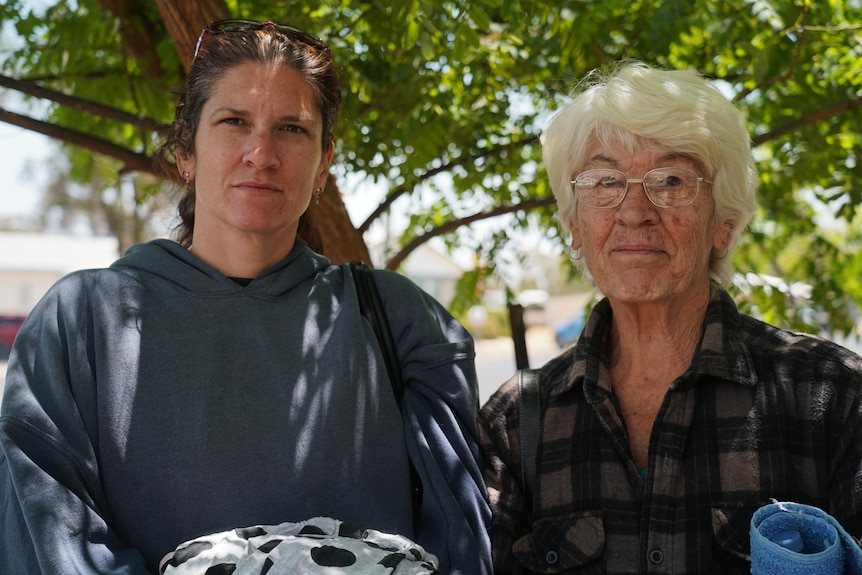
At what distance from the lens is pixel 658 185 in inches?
93.4

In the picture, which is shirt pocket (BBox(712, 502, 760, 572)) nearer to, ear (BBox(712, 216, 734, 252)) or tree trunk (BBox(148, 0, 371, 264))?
ear (BBox(712, 216, 734, 252))

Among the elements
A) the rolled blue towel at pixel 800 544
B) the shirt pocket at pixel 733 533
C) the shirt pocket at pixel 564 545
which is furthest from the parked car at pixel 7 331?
the rolled blue towel at pixel 800 544

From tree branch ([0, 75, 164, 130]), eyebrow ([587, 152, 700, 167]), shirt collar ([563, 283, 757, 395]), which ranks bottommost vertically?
shirt collar ([563, 283, 757, 395])

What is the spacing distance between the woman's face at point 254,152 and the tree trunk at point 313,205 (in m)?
0.55

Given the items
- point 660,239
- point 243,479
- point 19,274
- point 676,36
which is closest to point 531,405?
point 660,239

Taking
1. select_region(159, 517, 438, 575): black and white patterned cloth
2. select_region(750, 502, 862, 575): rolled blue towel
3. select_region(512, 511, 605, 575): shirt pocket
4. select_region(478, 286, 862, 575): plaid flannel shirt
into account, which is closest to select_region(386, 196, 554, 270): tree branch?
select_region(478, 286, 862, 575): plaid flannel shirt

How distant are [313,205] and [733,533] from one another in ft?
5.87

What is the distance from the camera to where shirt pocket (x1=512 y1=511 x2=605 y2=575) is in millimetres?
2299

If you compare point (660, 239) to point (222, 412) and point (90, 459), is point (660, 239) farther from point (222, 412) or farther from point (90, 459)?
point (90, 459)

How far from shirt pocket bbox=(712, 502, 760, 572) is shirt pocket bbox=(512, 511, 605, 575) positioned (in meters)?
0.28

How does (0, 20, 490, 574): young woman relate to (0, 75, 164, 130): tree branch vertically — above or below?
below

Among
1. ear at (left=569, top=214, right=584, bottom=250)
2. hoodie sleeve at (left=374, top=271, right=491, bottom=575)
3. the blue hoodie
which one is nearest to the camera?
the blue hoodie

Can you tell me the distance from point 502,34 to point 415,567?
2.37 metres

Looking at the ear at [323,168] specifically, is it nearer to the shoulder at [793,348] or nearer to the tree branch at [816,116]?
the shoulder at [793,348]
